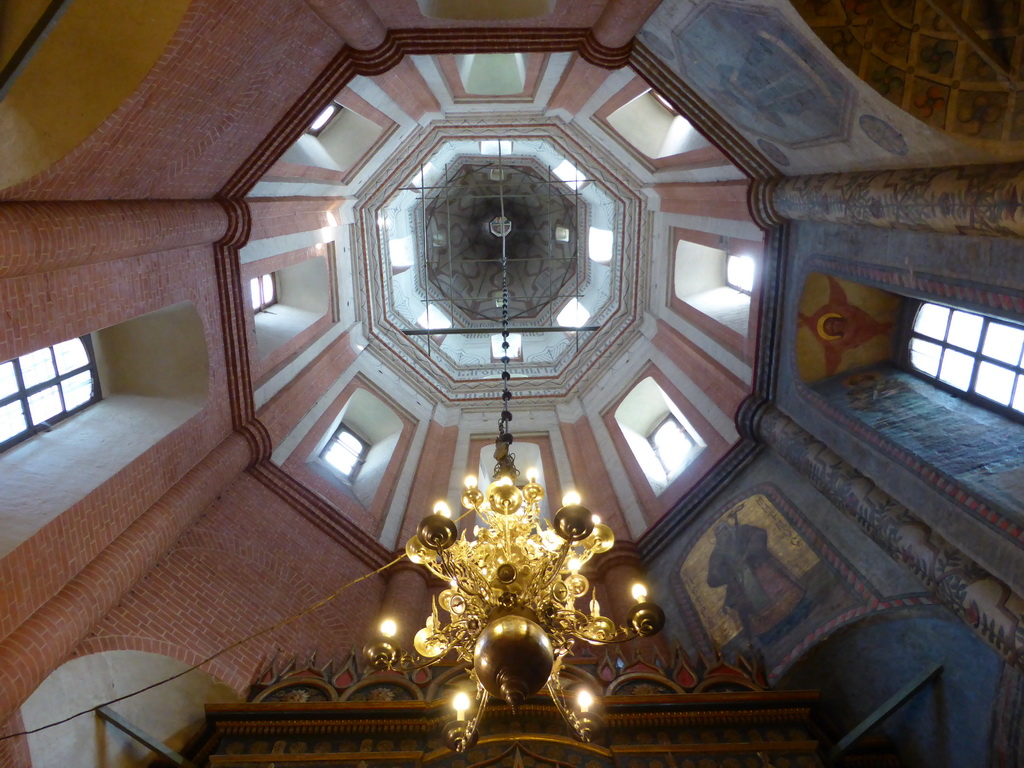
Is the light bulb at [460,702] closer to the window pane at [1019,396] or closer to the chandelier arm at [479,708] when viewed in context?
the chandelier arm at [479,708]

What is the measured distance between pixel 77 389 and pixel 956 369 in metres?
8.56

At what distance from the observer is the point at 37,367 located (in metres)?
5.94

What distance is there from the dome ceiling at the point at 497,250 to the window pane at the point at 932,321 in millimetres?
5064

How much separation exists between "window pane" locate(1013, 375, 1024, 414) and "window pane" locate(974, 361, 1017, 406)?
0.06 meters

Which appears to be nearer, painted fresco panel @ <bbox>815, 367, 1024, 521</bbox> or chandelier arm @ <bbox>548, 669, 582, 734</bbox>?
chandelier arm @ <bbox>548, 669, 582, 734</bbox>

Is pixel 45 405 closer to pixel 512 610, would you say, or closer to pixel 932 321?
pixel 512 610

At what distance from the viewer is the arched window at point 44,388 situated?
562cm

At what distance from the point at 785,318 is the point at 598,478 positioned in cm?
Result: 430

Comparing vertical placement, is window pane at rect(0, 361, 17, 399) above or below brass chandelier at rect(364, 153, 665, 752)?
above

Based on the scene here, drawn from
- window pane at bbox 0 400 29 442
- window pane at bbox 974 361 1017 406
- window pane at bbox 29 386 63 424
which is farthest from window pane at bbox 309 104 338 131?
window pane at bbox 974 361 1017 406

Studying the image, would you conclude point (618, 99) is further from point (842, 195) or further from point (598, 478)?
point (598, 478)

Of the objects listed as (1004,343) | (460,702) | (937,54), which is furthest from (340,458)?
(937,54)

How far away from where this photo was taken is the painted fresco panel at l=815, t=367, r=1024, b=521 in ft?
16.3

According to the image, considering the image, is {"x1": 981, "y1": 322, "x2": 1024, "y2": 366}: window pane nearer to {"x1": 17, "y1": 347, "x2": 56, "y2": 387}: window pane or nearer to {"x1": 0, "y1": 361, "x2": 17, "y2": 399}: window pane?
{"x1": 17, "y1": 347, "x2": 56, "y2": 387}: window pane
